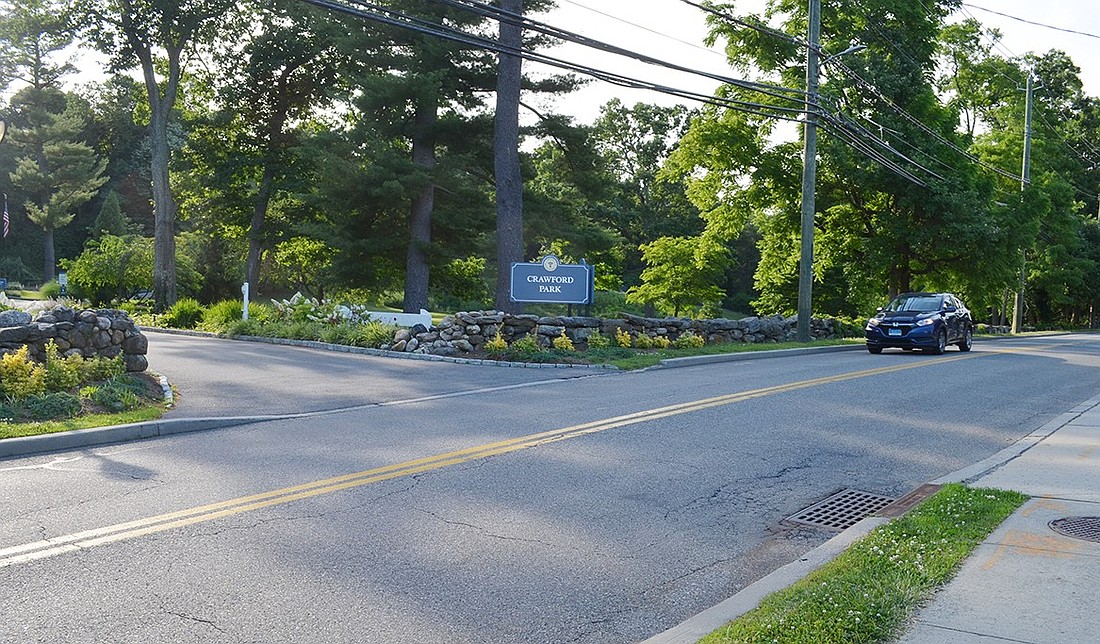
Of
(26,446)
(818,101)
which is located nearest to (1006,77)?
(818,101)

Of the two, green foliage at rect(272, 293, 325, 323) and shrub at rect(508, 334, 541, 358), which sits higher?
green foliage at rect(272, 293, 325, 323)

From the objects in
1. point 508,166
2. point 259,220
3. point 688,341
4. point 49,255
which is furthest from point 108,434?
point 49,255

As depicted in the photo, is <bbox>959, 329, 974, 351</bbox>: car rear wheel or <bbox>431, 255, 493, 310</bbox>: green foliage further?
<bbox>431, 255, 493, 310</bbox>: green foliage

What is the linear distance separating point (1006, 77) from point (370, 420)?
53.0 metres

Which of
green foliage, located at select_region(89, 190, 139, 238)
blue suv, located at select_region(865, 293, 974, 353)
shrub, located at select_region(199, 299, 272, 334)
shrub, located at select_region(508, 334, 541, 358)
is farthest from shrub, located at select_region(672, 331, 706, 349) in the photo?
green foliage, located at select_region(89, 190, 139, 238)

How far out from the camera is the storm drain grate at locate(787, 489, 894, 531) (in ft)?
22.1

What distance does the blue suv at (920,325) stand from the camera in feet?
74.2

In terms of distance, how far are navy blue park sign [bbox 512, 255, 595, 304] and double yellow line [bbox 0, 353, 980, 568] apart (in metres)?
9.08

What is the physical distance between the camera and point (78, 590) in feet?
16.1

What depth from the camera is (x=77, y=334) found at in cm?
1235

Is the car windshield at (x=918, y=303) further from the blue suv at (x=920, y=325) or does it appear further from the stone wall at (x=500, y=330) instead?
the stone wall at (x=500, y=330)

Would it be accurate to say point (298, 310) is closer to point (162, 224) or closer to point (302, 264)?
point (162, 224)

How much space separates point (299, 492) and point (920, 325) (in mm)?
19227

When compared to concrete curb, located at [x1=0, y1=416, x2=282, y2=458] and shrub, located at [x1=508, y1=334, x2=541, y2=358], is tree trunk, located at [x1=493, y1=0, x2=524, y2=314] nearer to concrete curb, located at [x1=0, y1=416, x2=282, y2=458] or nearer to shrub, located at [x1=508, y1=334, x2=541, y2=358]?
shrub, located at [x1=508, y1=334, x2=541, y2=358]
